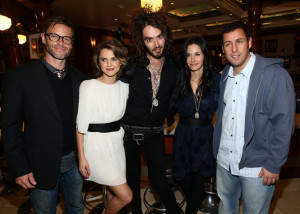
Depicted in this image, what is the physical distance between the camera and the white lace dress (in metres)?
1.63

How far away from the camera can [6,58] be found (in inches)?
295

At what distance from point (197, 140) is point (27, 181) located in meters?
1.42

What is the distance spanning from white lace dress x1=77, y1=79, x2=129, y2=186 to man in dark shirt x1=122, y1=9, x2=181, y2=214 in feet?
0.73

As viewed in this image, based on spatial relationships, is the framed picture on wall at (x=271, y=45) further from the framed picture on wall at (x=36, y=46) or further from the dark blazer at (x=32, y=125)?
the dark blazer at (x=32, y=125)

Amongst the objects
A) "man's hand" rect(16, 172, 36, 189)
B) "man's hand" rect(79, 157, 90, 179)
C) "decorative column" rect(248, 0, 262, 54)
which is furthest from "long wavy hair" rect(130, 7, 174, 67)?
"decorative column" rect(248, 0, 262, 54)

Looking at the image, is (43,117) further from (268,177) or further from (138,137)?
(268,177)

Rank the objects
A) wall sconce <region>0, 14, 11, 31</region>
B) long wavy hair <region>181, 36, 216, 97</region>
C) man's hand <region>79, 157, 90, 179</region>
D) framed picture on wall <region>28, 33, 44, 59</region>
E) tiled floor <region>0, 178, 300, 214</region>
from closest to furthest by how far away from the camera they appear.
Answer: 1. man's hand <region>79, 157, 90, 179</region>
2. long wavy hair <region>181, 36, 216, 97</region>
3. framed picture on wall <region>28, 33, 44, 59</region>
4. tiled floor <region>0, 178, 300, 214</region>
5. wall sconce <region>0, 14, 11, 31</region>

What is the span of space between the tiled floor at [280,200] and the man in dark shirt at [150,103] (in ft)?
3.32

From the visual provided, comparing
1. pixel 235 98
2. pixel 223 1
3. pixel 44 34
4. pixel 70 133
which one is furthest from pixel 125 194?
pixel 223 1

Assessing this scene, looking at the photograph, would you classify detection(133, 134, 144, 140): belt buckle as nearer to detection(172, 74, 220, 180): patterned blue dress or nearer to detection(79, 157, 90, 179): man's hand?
detection(172, 74, 220, 180): patterned blue dress

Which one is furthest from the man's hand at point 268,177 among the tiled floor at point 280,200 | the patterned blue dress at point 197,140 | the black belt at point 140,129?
the tiled floor at point 280,200

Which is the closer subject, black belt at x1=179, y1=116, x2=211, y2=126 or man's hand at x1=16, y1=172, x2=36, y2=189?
man's hand at x1=16, y1=172, x2=36, y2=189

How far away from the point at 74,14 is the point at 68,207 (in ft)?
26.4

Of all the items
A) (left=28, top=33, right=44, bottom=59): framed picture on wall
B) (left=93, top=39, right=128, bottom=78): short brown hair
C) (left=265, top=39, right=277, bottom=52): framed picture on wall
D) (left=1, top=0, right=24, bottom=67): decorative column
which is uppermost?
(left=265, top=39, right=277, bottom=52): framed picture on wall
